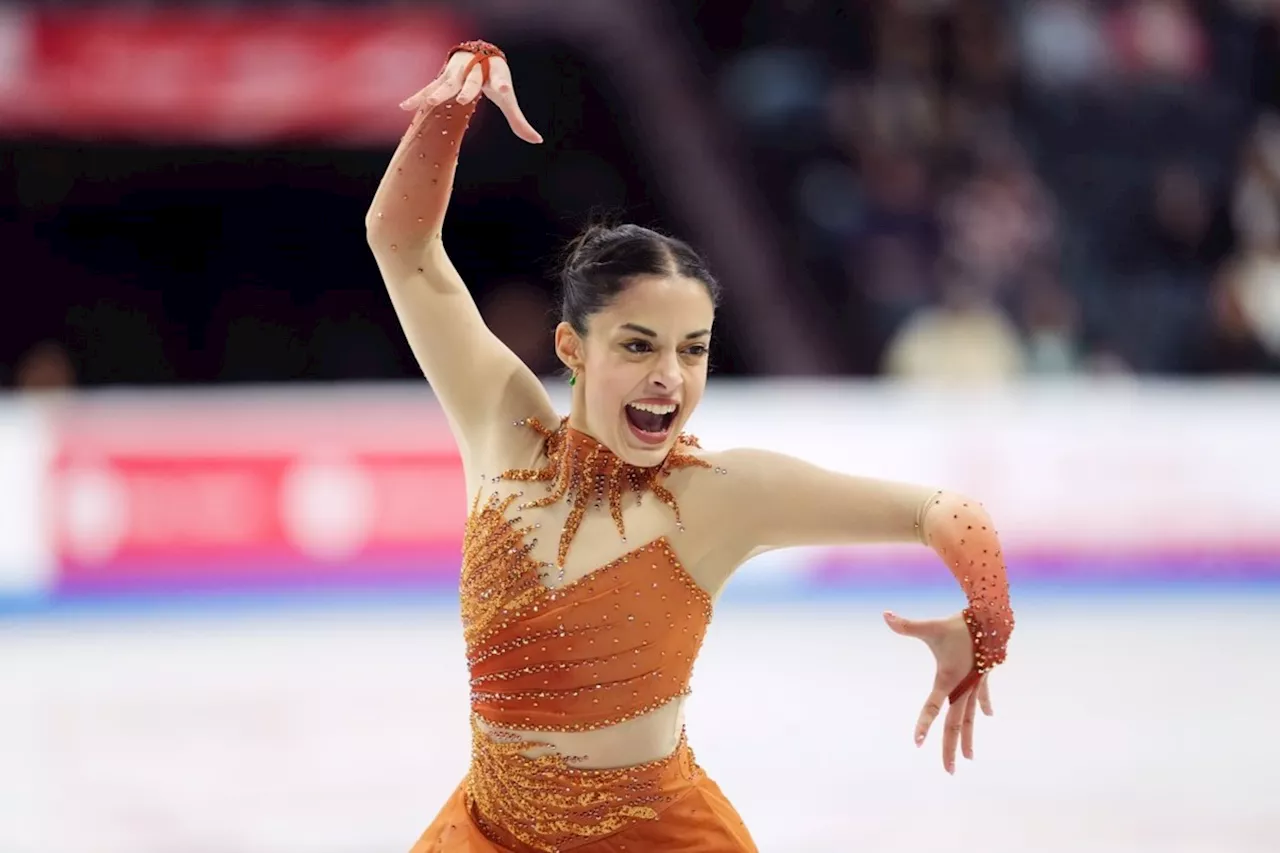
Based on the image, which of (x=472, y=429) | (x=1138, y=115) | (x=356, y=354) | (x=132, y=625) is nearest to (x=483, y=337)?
(x=472, y=429)

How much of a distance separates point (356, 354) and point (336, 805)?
6144 millimetres

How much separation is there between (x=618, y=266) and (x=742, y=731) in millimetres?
3347

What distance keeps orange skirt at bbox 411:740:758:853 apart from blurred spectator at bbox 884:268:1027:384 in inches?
265

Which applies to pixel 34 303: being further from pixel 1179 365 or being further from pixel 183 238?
pixel 1179 365

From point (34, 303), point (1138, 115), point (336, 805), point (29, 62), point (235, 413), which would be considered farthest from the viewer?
point (1138, 115)

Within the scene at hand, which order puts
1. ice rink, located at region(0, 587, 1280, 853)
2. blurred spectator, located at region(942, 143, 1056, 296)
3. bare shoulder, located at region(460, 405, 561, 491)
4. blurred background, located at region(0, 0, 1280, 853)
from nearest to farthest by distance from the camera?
bare shoulder, located at region(460, 405, 561, 491) → ice rink, located at region(0, 587, 1280, 853) → blurred background, located at region(0, 0, 1280, 853) → blurred spectator, located at region(942, 143, 1056, 296)

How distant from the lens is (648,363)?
101 inches

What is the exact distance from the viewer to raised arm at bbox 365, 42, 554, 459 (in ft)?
9.16

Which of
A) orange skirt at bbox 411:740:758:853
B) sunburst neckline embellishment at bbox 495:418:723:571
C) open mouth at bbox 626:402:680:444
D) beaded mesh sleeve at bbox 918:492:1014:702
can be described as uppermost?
open mouth at bbox 626:402:680:444

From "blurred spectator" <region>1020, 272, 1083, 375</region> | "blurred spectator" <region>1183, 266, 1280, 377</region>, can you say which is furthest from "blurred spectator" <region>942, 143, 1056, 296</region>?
"blurred spectator" <region>1183, 266, 1280, 377</region>

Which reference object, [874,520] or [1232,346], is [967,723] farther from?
[1232,346]

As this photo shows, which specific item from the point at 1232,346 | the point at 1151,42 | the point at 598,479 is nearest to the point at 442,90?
the point at 598,479

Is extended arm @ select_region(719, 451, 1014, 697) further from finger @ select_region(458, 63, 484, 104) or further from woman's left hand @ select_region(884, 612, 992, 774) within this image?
finger @ select_region(458, 63, 484, 104)

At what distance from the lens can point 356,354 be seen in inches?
416
